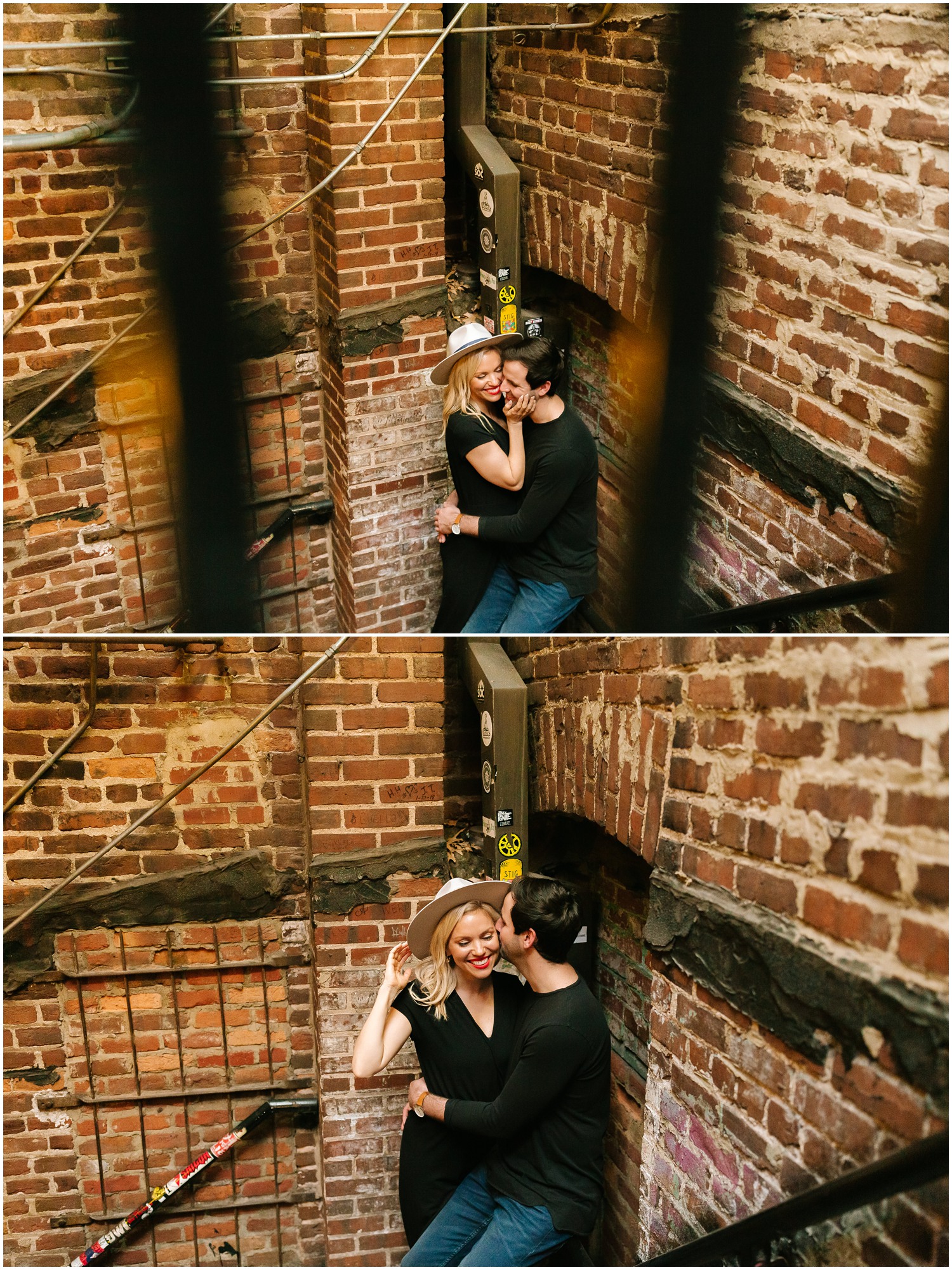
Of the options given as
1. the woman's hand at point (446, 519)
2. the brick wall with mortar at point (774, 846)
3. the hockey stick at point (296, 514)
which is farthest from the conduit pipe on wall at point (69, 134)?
the brick wall with mortar at point (774, 846)

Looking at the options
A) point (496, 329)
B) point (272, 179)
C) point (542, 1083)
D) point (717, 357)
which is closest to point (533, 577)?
point (717, 357)

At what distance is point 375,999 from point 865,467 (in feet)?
→ 4.17

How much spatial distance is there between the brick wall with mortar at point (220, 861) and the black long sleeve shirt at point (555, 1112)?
0.93ft

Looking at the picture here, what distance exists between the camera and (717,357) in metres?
1.97

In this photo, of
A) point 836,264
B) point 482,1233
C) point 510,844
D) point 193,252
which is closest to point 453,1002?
point 510,844

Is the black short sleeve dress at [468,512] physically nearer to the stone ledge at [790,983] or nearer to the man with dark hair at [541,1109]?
the man with dark hair at [541,1109]

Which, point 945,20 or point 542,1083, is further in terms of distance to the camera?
point 542,1083

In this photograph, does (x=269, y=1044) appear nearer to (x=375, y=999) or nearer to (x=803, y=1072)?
(x=375, y=999)

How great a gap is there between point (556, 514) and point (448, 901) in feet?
2.63

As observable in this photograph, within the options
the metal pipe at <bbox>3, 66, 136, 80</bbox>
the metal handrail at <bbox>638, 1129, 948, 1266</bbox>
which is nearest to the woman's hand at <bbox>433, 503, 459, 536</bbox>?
the metal pipe at <bbox>3, 66, 136, 80</bbox>

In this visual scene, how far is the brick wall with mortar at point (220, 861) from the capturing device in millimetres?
1690

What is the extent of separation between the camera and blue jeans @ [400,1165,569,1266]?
162 centimetres

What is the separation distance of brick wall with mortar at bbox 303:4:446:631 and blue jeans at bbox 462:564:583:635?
0.60 meters

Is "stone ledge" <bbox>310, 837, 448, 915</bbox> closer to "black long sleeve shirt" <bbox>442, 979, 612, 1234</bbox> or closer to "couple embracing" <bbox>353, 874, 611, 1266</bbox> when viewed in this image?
"couple embracing" <bbox>353, 874, 611, 1266</bbox>
